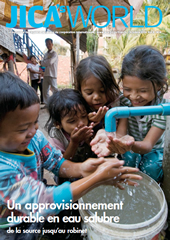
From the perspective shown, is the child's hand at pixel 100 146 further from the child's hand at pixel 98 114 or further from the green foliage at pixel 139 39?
the green foliage at pixel 139 39

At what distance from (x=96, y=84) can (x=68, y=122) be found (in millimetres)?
438

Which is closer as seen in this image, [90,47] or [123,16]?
[123,16]

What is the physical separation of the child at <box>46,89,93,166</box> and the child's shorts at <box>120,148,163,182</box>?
51cm

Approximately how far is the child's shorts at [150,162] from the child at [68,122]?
51 centimetres

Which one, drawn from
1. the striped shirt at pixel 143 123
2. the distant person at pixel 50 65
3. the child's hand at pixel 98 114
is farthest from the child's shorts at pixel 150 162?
the distant person at pixel 50 65

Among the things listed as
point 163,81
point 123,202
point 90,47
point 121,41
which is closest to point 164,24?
point 121,41

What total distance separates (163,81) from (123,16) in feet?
11.8

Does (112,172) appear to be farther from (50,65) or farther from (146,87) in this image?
(50,65)

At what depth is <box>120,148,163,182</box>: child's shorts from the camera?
154 centimetres

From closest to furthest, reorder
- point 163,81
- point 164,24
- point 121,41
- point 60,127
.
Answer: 1. point 163,81
2. point 60,127
3. point 164,24
4. point 121,41

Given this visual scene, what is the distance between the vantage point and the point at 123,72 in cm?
146

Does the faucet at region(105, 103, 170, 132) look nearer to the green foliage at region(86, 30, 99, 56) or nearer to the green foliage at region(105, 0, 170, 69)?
the green foliage at region(86, 30, 99, 56)

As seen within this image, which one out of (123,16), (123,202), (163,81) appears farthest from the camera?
(123,16)

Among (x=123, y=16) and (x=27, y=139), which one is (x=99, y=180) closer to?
(x=27, y=139)
